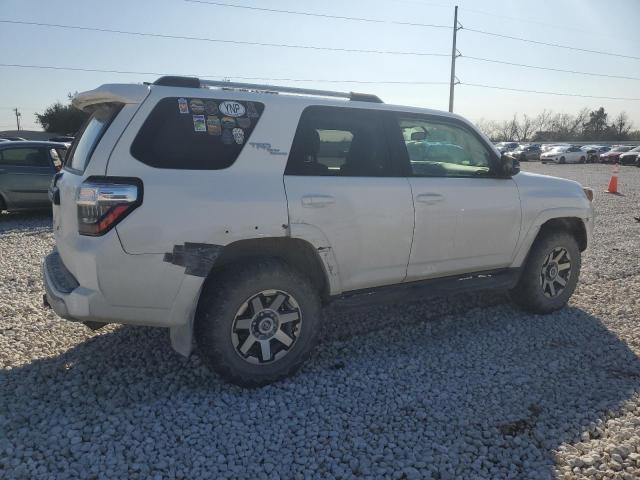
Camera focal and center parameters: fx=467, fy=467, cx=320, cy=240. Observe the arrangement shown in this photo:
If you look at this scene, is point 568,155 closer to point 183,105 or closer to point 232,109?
point 232,109

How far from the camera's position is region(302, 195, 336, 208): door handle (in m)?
3.16

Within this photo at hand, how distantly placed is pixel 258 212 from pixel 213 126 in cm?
62

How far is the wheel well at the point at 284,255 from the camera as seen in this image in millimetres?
3064

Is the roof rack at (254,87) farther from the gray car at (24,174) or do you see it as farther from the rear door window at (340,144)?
the gray car at (24,174)

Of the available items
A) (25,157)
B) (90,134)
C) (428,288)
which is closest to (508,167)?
(428,288)

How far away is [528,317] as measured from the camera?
4.59 metres

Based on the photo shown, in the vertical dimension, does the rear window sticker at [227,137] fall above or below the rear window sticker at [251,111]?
below

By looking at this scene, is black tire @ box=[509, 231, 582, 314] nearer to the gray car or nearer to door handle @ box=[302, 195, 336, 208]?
door handle @ box=[302, 195, 336, 208]

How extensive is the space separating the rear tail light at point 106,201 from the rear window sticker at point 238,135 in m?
0.69

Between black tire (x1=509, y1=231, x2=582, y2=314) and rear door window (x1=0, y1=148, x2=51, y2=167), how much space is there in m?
9.70

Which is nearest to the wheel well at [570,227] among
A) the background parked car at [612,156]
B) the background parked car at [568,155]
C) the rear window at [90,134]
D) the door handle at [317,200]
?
the door handle at [317,200]

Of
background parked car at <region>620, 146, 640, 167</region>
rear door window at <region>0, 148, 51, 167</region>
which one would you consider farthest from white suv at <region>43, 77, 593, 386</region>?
background parked car at <region>620, 146, 640, 167</region>

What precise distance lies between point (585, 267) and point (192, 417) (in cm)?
566

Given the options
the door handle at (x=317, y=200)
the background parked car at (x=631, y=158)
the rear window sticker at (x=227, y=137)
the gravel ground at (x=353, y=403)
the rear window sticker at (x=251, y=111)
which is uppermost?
the background parked car at (x=631, y=158)
